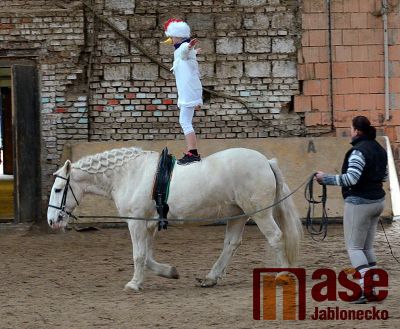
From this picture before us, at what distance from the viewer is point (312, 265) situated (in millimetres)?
→ 10461

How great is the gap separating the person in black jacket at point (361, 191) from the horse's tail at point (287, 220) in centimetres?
120

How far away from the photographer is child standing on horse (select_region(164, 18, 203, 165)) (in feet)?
32.3

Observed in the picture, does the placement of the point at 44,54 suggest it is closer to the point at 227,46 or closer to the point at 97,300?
the point at 227,46

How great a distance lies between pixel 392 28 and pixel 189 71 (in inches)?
203

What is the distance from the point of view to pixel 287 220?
365 inches

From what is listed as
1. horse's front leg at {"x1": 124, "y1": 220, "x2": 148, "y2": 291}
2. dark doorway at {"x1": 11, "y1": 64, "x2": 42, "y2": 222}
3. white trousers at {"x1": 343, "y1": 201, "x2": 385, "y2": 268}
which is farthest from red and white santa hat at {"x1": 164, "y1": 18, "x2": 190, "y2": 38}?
dark doorway at {"x1": 11, "y1": 64, "x2": 42, "y2": 222}

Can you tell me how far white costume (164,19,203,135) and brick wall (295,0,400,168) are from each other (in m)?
4.18

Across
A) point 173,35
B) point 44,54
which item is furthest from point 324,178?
point 44,54

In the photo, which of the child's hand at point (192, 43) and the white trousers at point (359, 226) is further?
the child's hand at point (192, 43)

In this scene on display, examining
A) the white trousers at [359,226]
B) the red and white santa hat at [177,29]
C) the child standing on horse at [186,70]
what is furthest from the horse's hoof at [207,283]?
the red and white santa hat at [177,29]

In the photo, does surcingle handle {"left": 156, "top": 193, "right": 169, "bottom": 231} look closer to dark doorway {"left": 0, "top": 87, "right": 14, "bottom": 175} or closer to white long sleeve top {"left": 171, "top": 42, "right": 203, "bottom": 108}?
white long sleeve top {"left": 171, "top": 42, "right": 203, "bottom": 108}

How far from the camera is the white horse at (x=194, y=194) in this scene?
30.2 feet

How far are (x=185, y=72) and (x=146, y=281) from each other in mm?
2209

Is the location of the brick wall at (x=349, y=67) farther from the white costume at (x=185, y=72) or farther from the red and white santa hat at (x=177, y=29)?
A: the red and white santa hat at (x=177, y=29)
